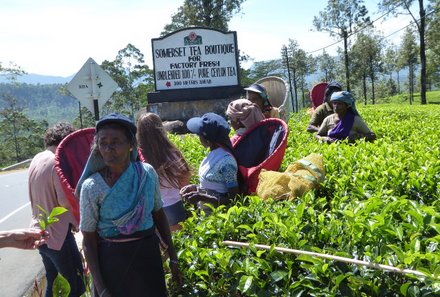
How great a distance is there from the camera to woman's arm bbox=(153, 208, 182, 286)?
2.24 metres

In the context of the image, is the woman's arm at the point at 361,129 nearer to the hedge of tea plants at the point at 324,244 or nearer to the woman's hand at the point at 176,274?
the hedge of tea plants at the point at 324,244

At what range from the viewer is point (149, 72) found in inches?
1710

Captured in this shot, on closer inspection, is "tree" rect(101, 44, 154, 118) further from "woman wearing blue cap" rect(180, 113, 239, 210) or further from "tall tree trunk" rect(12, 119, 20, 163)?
"woman wearing blue cap" rect(180, 113, 239, 210)

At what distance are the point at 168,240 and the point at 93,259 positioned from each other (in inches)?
15.6

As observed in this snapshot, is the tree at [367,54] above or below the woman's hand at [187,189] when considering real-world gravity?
above

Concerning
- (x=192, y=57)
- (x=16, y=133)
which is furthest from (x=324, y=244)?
(x=16, y=133)

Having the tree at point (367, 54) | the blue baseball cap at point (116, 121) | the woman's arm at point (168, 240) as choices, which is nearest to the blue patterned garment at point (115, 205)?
the woman's arm at point (168, 240)

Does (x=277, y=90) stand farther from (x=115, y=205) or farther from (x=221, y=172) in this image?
(x=115, y=205)

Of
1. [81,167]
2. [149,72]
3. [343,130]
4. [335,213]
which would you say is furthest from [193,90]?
[149,72]

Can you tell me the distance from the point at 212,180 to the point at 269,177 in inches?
17.1

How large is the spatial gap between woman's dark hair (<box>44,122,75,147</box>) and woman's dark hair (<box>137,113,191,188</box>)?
914mm

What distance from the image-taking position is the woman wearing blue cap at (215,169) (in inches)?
127

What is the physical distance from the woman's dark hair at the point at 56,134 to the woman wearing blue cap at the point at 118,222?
5.84 feet

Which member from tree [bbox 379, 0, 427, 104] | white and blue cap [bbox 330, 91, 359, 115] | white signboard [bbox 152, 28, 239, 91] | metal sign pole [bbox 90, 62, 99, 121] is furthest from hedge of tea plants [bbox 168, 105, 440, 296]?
tree [bbox 379, 0, 427, 104]
